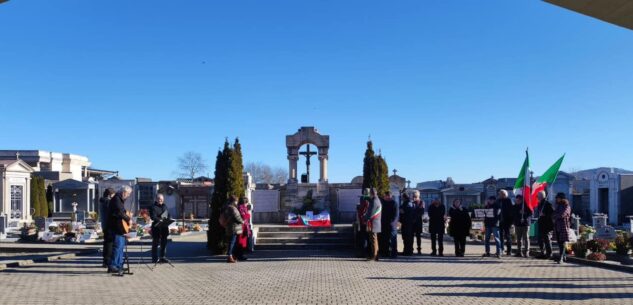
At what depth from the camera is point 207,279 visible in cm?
1009

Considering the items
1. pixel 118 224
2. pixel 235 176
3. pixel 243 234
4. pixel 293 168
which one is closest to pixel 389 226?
pixel 243 234

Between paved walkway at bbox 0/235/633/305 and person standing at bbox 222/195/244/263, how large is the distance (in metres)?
0.36

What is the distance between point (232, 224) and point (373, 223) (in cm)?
308

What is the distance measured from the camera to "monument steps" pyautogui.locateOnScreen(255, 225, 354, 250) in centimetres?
1608

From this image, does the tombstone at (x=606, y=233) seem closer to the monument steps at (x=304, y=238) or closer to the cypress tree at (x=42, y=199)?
the monument steps at (x=304, y=238)

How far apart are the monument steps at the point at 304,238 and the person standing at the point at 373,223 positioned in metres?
3.11

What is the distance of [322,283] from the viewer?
941cm

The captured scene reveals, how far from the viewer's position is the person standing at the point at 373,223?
12977 mm

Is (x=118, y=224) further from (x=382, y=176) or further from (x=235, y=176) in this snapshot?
(x=382, y=176)

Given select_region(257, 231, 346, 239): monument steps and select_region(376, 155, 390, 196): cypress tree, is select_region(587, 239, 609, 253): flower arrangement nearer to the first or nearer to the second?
select_region(376, 155, 390, 196): cypress tree

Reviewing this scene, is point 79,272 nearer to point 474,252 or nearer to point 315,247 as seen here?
point 315,247

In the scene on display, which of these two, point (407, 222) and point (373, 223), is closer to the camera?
point (373, 223)

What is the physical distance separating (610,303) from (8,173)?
32.1 meters

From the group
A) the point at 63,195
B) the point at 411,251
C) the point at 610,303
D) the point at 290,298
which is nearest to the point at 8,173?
the point at 63,195
